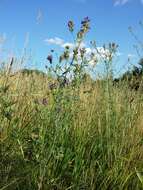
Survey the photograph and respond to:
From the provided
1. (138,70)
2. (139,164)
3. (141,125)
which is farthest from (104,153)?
(138,70)

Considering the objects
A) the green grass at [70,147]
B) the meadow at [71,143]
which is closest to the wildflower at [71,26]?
the meadow at [71,143]

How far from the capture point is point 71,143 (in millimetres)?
3539

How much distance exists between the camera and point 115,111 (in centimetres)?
377

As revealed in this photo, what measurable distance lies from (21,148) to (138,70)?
1813mm

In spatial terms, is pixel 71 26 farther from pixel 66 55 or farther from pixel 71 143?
pixel 71 143

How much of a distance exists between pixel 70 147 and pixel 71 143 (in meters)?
0.04

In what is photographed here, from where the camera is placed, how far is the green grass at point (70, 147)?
315 cm

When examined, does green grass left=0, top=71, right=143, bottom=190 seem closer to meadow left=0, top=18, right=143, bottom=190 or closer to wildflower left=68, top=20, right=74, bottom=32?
→ meadow left=0, top=18, right=143, bottom=190

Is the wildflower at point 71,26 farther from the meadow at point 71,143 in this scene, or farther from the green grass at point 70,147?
the green grass at point 70,147

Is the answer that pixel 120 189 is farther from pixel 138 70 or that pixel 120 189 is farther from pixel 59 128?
pixel 138 70

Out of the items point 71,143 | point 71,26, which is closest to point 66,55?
point 71,26

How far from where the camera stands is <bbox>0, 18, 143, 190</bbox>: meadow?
3.16 metres

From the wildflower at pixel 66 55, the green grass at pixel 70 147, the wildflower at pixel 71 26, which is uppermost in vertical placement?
the wildflower at pixel 71 26

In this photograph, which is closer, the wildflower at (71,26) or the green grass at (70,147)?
the green grass at (70,147)
